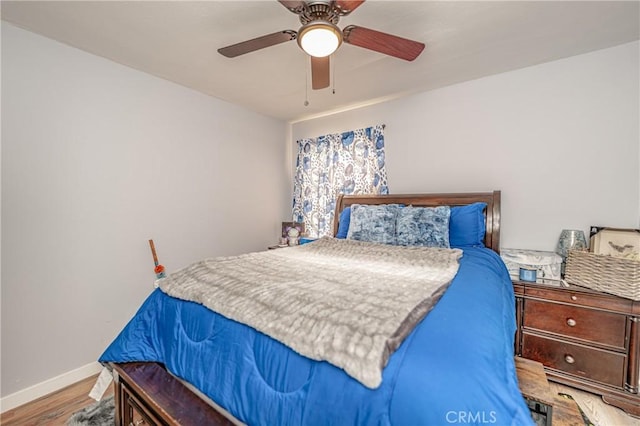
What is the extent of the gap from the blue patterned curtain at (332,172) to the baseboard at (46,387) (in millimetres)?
2580

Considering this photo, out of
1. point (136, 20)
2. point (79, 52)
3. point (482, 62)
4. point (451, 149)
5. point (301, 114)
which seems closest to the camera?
point (136, 20)

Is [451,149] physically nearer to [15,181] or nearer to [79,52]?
[79,52]

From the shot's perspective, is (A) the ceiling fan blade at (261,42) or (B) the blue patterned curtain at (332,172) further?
(B) the blue patterned curtain at (332,172)

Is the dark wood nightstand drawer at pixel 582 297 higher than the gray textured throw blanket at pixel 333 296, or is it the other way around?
the gray textured throw blanket at pixel 333 296

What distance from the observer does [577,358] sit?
1.82m

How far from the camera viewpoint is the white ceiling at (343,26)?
163cm

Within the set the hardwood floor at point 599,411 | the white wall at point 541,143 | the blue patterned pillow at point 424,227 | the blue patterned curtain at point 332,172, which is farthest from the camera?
the blue patterned curtain at point 332,172

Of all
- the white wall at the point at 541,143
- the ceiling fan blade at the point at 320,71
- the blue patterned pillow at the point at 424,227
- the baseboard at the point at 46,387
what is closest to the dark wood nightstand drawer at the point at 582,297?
the white wall at the point at 541,143

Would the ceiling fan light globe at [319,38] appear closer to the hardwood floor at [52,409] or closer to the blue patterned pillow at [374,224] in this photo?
the blue patterned pillow at [374,224]

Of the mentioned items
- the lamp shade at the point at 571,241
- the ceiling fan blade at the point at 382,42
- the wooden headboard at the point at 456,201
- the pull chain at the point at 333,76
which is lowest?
the lamp shade at the point at 571,241

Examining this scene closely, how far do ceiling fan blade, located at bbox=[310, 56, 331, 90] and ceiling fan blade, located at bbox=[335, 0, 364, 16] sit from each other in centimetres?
34

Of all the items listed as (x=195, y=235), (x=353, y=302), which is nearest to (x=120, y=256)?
(x=195, y=235)

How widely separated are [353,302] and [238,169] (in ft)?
8.89

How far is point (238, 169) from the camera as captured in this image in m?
3.32
